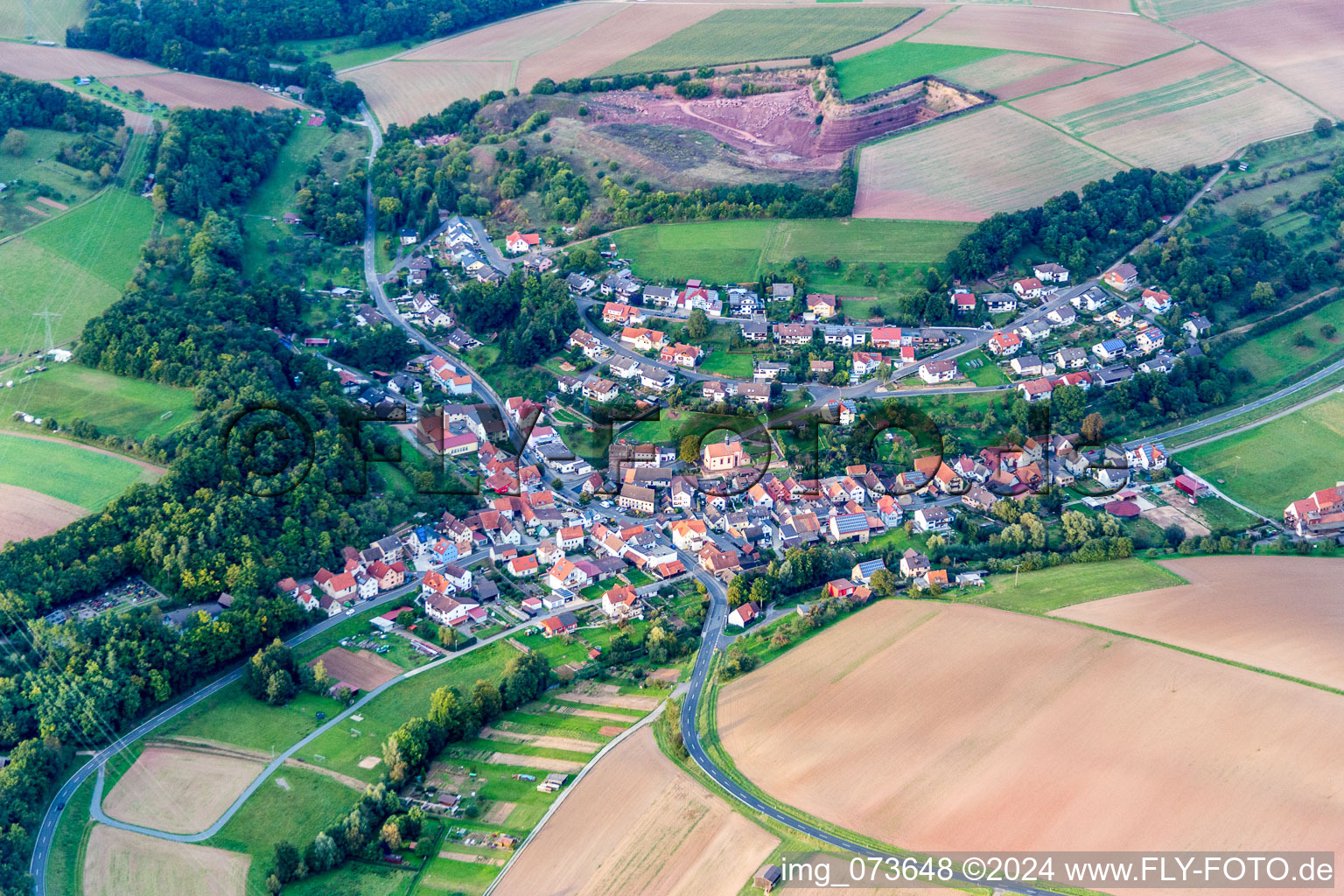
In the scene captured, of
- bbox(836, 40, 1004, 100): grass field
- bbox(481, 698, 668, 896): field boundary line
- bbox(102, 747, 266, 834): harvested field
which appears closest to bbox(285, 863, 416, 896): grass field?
bbox(481, 698, 668, 896): field boundary line

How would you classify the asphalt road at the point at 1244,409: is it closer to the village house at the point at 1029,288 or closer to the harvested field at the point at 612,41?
the village house at the point at 1029,288

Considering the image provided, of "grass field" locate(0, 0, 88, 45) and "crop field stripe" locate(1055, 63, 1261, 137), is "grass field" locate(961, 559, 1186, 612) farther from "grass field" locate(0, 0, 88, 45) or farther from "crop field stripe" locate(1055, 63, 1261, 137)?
"grass field" locate(0, 0, 88, 45)

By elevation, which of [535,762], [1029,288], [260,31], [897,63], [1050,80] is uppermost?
[260,31]

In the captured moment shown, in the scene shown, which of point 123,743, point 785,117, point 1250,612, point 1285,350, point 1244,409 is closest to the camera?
point 123,743

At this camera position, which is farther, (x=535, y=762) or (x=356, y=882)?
(x=535, y=762)

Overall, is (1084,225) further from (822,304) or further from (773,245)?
(773,245)

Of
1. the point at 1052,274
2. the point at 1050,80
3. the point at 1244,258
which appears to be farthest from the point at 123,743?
the point at 1050,80

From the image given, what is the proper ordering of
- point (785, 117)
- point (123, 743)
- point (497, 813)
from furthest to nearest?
point (785, 117) → point (123, 743) → point (497, 813)

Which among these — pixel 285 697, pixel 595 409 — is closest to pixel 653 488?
pixel 595 409
